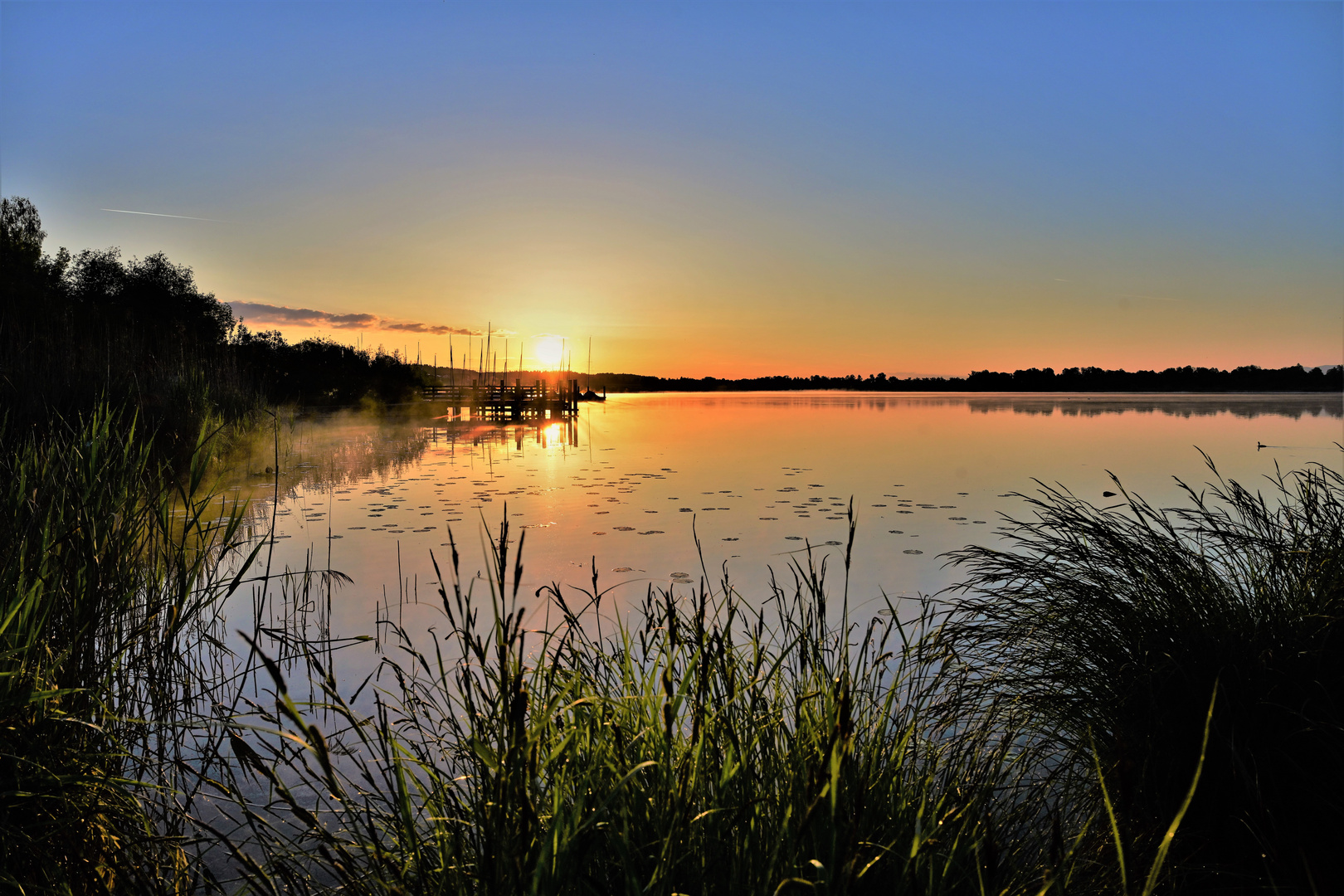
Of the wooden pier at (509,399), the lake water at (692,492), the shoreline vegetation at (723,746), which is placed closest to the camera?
the shoreline vegetation at (723,746)

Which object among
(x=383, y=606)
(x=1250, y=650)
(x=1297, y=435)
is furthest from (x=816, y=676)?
(x=1297, y=435)

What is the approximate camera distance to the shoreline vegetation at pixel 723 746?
4.86ft

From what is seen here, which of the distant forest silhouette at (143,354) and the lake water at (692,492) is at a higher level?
the distant forest silhouette at (143,354)

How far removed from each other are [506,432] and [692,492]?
16200mm

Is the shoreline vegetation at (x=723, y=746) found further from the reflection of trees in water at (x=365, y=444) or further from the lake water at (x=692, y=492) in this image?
the reflection of trees in water at (x=365, y=444)

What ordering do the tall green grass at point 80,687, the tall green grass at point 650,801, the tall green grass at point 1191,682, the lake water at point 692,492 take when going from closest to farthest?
the tall green grass at point 650,801 → the tall green grass at point 80,687 → the tall green grass at point 1191,682 → the lake water at point 692,492

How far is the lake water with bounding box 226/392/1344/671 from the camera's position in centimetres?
706

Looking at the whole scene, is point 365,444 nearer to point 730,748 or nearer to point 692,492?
point 692,492

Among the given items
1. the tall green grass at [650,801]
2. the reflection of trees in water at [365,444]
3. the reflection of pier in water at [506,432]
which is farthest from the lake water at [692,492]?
the tall green grass at [650,801]

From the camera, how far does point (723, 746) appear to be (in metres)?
2.07

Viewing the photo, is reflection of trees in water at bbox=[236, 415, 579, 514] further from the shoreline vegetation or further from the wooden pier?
the shoreline vegetation

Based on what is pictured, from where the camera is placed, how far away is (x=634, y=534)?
29.0 feet

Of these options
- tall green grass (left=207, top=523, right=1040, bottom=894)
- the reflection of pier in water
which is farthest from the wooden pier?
tall green grass (left=207, top=523, right=1040, bottom=894)

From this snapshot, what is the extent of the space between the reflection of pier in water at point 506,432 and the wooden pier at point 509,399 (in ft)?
3.30
